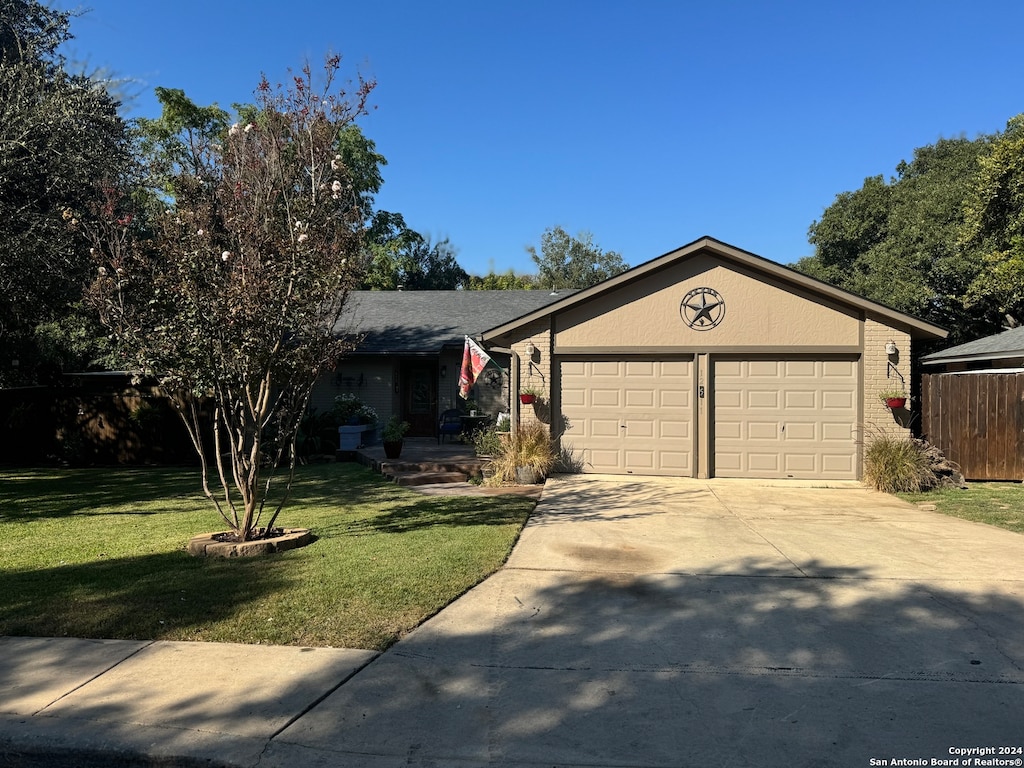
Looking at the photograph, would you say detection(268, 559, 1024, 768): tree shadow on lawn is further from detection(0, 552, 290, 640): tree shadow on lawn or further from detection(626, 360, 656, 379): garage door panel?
detection(626, 360, 656, 379): garage door panel

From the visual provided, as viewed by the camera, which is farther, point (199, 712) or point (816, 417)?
point (816, 417)

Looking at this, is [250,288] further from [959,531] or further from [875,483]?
[875,483]

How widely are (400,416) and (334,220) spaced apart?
37.4ft

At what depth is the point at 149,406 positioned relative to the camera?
15.4 metres

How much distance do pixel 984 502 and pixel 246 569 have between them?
33.3 feet

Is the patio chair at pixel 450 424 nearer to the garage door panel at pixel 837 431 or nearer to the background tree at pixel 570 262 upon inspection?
the garage door panel at pixel 837 431

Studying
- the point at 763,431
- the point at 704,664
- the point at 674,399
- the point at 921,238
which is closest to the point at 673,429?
the point at 674,399

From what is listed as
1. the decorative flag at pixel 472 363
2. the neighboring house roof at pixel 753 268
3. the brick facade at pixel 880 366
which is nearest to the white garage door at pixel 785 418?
the brick facade at pixel 880 366

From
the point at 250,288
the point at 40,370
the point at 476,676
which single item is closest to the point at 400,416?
the point at 40,370

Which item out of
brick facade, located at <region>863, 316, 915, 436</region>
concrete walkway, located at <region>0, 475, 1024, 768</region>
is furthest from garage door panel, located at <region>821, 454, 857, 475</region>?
concrete walkway, located at <region>0, 475, 1024, 768</region>

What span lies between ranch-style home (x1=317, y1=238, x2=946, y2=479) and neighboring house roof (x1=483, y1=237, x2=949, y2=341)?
0.08 feet

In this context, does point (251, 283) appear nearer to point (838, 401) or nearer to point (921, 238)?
point (838, 401)

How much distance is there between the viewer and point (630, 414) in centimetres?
1264

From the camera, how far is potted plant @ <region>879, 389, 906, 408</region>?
1145 centimetres
